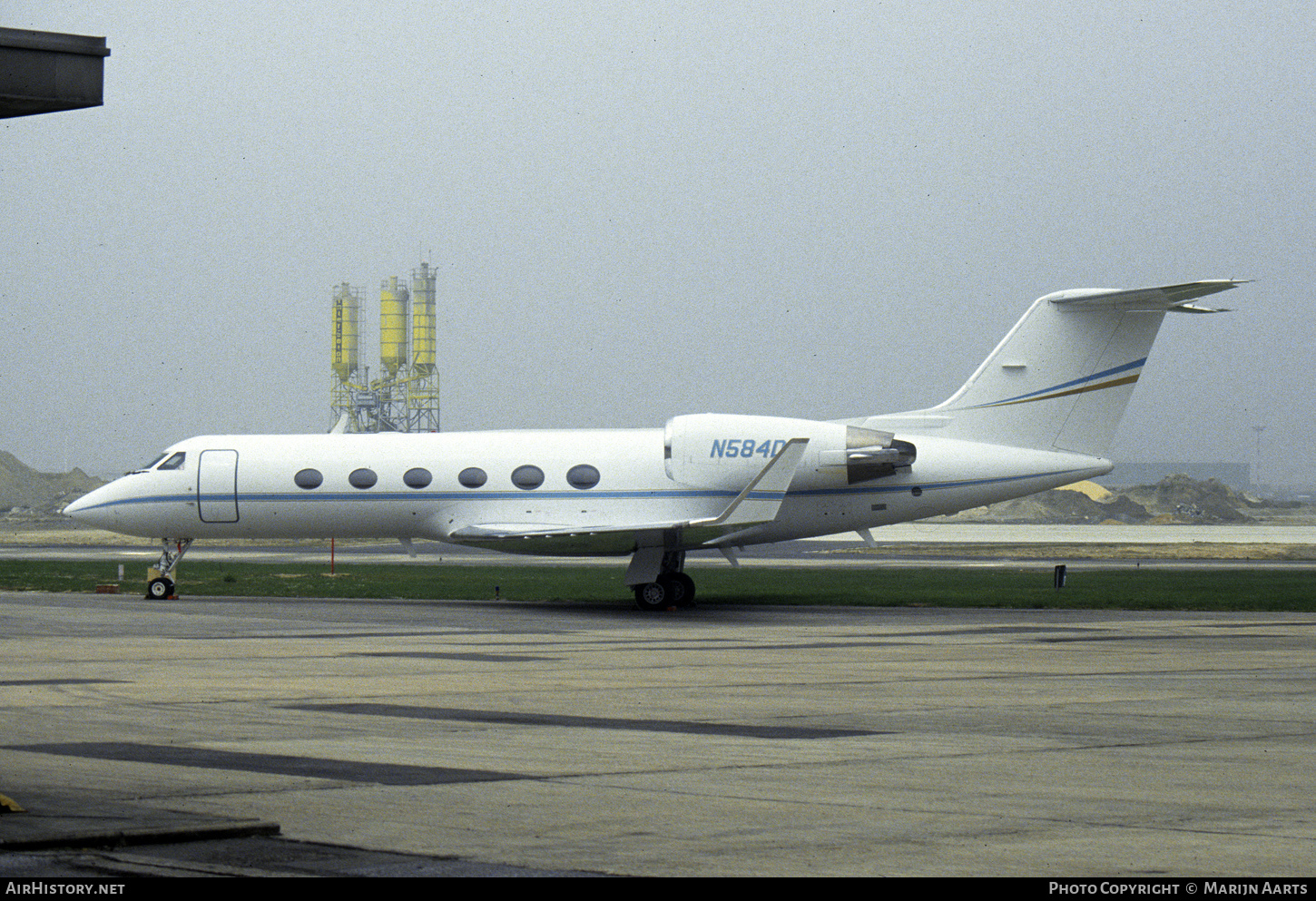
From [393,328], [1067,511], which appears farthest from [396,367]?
[1067,511]

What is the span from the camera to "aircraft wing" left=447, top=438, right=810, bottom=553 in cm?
2855

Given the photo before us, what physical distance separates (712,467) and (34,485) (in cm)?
15463

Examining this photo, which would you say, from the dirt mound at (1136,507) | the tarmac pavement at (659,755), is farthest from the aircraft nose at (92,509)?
the dirt mound at (1136,507)

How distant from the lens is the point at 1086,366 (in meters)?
30.7

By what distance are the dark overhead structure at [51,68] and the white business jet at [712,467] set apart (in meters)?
21.5

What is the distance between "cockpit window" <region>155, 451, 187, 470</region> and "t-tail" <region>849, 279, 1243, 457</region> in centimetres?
1494

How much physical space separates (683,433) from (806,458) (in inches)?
101

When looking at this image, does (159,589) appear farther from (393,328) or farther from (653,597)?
(393,328)

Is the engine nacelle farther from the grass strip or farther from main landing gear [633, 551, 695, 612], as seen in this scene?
the grass strip

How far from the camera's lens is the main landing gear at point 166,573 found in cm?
3269

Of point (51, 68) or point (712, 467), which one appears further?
point (712, 467)

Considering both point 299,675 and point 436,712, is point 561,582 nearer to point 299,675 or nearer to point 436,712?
point 299,675

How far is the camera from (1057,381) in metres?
30.9
